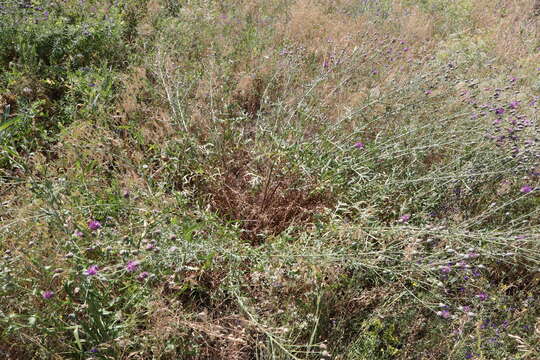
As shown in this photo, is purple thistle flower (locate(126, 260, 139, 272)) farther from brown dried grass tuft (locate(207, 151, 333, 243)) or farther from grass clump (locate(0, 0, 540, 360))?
brown dried grass tuft (locate(207, 151, 333, 243))

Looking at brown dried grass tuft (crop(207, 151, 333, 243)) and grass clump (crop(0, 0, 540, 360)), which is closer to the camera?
grass clump (crop(0, 0, 540, 360))

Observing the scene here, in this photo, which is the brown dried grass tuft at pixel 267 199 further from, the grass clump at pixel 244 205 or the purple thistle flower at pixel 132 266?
the purple thistle flower at pixel 132 266

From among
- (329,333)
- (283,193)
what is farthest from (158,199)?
(329,333)

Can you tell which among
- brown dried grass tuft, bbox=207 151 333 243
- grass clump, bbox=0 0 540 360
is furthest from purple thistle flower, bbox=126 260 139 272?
brown dried grass tuft, bbox=207 151 333 243

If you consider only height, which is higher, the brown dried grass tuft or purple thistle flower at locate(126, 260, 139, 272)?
purple thistle flower at locate(126, 260, 139, 272)

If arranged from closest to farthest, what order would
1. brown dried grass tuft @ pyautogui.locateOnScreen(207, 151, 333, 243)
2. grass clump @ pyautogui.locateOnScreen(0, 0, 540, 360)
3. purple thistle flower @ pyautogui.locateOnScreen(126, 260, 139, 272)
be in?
purple thistle flower @ pyautogui.locateOnScreen(126, 260, 139, 272), grass clump @ pyautogui.locateOnScreen(0, 0, 540, 360), brown dried grass tuft @ pyautogui.locateOnScreen(207, 151, 333, 243)

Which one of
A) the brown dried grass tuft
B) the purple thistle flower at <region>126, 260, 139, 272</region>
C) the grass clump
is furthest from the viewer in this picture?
the brown dried grass tuft

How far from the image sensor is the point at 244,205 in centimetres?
271

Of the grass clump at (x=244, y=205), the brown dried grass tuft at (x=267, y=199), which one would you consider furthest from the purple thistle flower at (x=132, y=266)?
the brown dried grass tuft at (x=267, y=199)

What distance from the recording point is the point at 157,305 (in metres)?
1.83

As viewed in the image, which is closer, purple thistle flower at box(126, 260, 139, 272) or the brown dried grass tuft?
purple thistle flower at box(126, 260, 139, 272)

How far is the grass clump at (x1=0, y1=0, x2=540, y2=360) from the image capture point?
1.85m

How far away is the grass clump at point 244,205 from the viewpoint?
1.85 meters

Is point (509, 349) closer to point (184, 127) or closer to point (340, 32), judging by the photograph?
point (184, 127)
